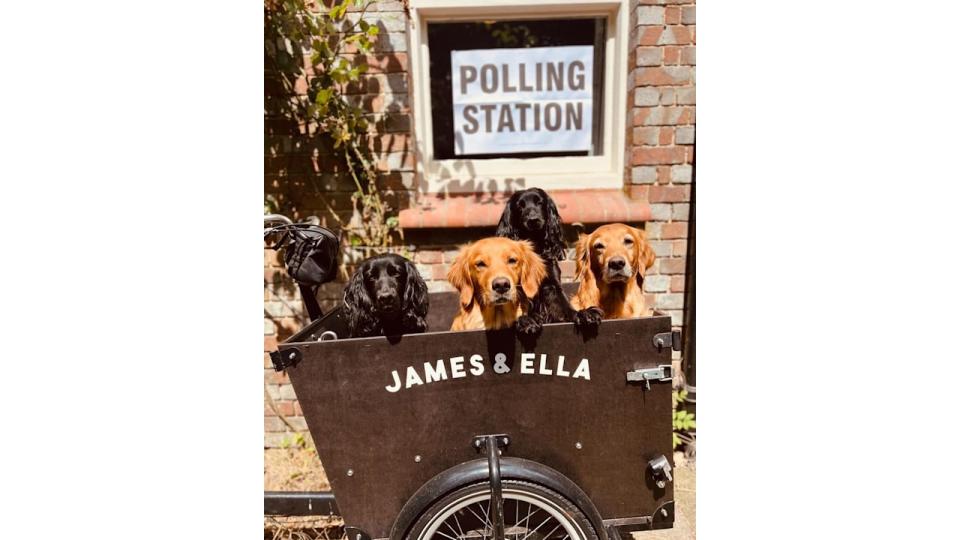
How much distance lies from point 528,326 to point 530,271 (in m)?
0.24

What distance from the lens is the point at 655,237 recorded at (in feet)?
9.84

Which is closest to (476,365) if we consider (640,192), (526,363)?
(526,363)

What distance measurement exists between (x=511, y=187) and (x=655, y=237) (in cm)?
96

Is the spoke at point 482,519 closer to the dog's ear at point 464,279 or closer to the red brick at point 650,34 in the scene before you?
the dog's ear at point 464,279

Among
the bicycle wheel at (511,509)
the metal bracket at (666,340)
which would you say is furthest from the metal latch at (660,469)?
the metal bracket at (666,340)

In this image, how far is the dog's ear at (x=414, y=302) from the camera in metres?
1.71

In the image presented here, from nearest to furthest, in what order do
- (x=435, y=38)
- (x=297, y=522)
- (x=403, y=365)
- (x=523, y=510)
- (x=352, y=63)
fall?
(x=403, y=365), (x=523, y=510), (x=297, y=522), (x=352, y=63), (x=435, y=38)

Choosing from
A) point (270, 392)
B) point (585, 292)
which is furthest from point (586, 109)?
point (270, 392)

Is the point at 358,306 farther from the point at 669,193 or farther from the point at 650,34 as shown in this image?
the point at 650,34

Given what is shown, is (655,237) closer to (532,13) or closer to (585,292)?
(585,292)

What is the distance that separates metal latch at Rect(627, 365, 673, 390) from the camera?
156 centimetres

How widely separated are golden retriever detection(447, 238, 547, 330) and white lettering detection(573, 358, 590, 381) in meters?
Result: 0.26

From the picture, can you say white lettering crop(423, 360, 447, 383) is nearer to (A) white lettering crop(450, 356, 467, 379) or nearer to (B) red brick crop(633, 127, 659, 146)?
(A) white lettering crop(450, 356, 467, 379)

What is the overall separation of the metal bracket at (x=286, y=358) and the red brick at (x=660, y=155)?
7.55 ft
